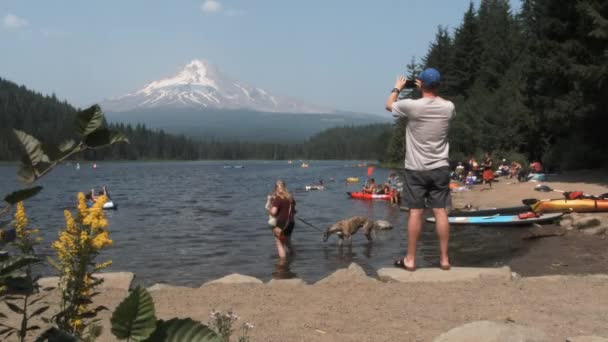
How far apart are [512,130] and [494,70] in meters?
21.6

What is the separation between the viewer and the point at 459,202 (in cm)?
2939

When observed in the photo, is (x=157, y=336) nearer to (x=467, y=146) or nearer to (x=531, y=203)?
(x=531, y=203)

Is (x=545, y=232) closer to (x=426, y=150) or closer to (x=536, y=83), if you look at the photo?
(x=426, y=150)

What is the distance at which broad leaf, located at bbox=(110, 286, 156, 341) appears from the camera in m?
2.12

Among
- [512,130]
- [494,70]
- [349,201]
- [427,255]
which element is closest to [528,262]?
[427,255]

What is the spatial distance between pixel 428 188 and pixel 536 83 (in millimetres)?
28197

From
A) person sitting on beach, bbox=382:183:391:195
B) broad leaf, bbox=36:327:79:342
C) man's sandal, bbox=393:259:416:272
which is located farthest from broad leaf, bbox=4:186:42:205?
person sitting on beach, bbox=382:183:391:195

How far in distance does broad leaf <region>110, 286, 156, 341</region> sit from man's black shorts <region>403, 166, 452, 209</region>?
5826 millimetres

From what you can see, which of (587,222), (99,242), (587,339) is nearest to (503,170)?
(587,222)

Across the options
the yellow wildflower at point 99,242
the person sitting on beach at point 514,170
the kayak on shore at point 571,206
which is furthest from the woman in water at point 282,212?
the person sitting on beach at point 514,170

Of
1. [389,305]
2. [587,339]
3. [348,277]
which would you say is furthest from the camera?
[348,277]

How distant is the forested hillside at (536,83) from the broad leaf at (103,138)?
2445 centimetres

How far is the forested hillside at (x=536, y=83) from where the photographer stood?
2602 cm

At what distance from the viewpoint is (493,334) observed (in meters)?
4.57
